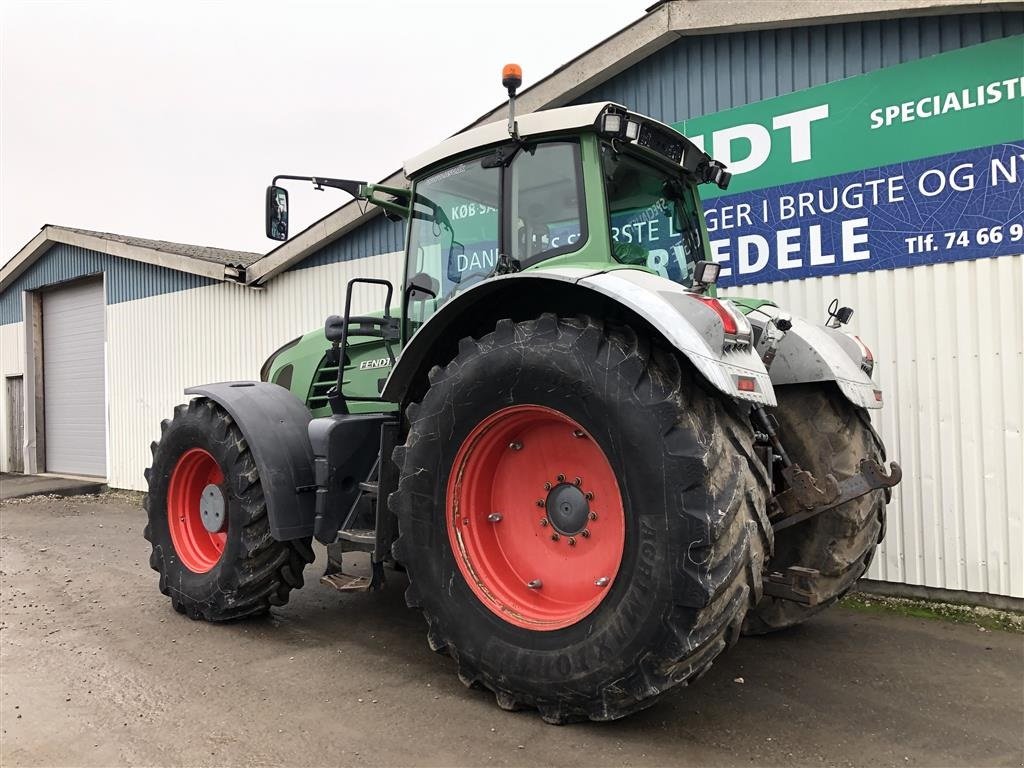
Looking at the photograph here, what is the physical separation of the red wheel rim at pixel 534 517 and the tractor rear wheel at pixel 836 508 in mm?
1319

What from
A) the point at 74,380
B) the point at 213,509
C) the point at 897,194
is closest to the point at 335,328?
the point at 213,509

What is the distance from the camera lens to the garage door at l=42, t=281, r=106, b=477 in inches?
557

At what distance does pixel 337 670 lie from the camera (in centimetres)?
393

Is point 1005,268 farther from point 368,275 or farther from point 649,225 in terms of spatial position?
point 368,275

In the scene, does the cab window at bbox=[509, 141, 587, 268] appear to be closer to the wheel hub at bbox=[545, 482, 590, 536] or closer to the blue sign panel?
the wheel hub at bbox=[545, 482, 590, 536]

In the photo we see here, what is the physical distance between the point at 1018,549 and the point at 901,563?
Result: 2.38 feet

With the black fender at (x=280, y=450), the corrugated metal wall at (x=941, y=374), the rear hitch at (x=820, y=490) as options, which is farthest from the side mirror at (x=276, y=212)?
the corrugated metal wall at (x=941, y=374)

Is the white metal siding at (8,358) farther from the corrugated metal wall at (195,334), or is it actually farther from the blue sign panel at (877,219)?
the blue sign panel at (877,219)

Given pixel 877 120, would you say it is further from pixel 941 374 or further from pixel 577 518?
pixel 577 518

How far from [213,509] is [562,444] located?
265cm

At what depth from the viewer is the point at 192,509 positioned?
5176mm

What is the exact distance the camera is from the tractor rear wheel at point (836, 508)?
3.85 m

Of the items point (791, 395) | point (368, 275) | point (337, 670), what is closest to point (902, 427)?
point (791, 395)

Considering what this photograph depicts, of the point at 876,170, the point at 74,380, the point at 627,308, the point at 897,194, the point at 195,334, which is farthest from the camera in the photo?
the point at 74,380
